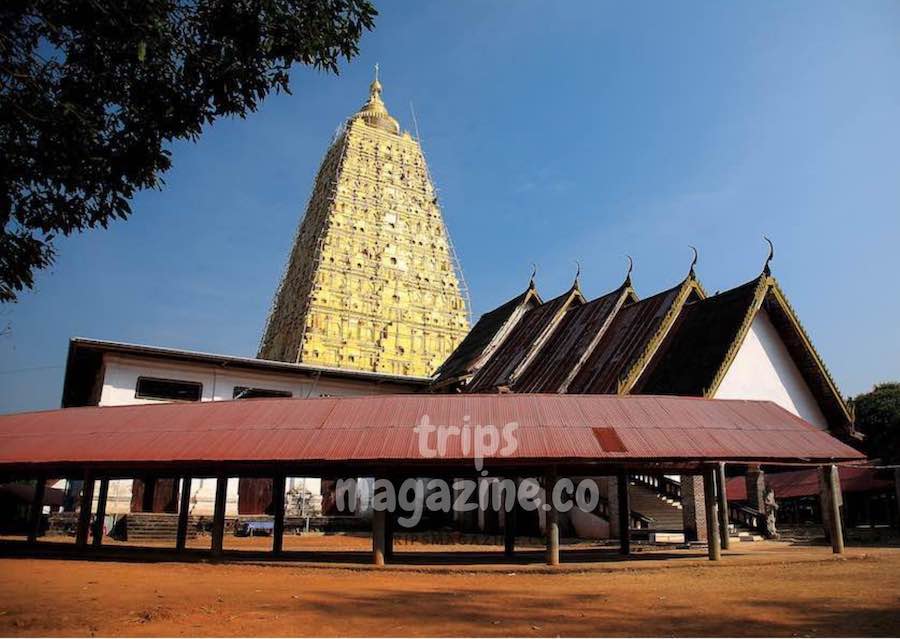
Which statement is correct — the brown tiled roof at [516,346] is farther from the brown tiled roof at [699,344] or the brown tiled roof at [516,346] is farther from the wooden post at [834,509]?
the wooden post at [834,509]

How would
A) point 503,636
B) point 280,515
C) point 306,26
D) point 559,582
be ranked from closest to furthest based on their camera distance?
point 503,636
point 306,26
point 559,582
point 280,515

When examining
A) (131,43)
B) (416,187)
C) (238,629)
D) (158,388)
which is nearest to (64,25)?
(131,43)

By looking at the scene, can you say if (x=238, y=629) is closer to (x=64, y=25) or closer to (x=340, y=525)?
(x=64, y=25)

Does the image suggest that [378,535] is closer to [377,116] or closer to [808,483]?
[808,483]

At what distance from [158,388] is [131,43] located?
74.2 ft

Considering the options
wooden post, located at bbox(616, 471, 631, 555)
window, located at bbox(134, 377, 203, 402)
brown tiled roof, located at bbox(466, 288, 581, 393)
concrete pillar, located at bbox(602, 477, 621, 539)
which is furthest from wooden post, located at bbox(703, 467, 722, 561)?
window, located at bbox(134, 377, 203, 402)

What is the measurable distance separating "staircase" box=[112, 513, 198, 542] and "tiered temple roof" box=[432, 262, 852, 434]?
12293 millimetres

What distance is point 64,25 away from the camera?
851 centimetres

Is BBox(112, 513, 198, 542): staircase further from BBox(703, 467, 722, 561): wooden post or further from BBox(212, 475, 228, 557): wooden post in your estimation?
BBox(703, 467, 722, 561): wooden post

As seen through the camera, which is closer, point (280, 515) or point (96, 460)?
point (96, 460)

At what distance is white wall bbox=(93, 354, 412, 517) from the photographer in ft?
88.2

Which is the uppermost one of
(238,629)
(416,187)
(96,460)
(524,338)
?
(416,187)

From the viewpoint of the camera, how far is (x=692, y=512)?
19.5m

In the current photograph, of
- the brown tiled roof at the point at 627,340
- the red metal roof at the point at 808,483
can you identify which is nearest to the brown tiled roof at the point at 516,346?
the brown tiled roof at the point at 627,340
